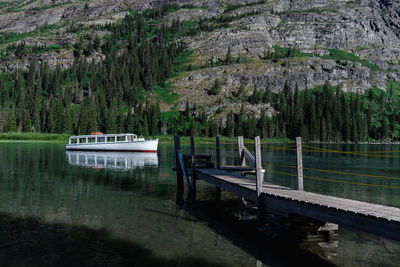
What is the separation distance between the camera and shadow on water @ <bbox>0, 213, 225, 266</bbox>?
9945 millimetres

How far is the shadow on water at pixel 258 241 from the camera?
405 inches

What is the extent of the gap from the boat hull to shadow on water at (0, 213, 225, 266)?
54562 mm

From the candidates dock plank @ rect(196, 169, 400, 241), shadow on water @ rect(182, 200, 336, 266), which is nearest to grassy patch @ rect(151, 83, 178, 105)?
shadow on water @ rect(182, 200, 336, 266)

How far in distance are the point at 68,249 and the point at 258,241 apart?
716cm

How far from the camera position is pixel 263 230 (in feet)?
43.7

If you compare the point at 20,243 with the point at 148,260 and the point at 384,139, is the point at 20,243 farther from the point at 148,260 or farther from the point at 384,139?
the point at 384,139

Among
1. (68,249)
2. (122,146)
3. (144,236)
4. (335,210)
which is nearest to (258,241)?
(335,210)

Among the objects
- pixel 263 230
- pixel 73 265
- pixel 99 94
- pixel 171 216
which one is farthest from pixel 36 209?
pixel 99 94

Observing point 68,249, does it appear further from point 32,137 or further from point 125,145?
point 32,137

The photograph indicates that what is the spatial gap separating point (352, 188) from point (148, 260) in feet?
66.4

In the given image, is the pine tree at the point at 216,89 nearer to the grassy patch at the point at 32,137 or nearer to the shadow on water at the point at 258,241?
the grassy patch at the point at 32,137

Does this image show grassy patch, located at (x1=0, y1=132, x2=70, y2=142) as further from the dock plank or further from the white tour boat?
the dock plank

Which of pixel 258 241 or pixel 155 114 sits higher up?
pixel 155 114

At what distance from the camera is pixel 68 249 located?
1104 centimetres
